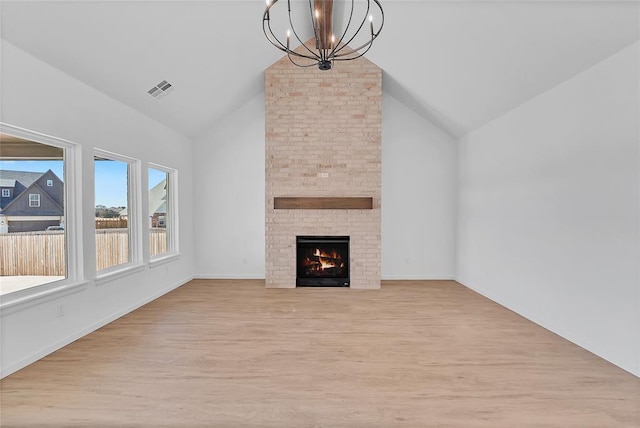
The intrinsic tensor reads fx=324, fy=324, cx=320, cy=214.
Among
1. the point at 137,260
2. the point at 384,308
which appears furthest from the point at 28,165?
the point at 384,308

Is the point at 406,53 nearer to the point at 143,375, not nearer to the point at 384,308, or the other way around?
the point at 384,308

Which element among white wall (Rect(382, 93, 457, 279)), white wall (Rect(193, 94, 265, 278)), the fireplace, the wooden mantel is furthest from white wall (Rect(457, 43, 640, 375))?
white wall (Rect(193, 94, 265, 278))

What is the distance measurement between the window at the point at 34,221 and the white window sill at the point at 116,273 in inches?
11.2

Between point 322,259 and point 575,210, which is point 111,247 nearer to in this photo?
point 322,259

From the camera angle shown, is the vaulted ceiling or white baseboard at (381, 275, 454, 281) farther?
white baseboard at (381, 275, 454, 281)

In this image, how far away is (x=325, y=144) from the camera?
5.50 metres

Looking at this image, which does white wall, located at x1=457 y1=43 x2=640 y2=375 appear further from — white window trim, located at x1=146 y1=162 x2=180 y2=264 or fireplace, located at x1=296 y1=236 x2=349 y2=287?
white window trim, located at x1=146 y1=162 x2=180 y2=264

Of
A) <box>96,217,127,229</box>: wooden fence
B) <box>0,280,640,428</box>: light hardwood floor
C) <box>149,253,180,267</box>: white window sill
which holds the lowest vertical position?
<box>0,280,640,428</box>: light hardwood floor

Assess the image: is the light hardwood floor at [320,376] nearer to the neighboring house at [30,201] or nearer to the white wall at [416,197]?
the neighboring house at [30,201]

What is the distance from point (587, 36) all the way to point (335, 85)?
136 inches

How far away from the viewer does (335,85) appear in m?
5.49

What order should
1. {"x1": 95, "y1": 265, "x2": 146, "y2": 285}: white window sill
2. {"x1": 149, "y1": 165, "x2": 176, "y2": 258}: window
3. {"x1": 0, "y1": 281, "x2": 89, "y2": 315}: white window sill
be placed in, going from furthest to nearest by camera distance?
{"x1": 149, "y1": 165, "x2": 176, "y2": 258}: window
{"x1": 95, "y1": 265, "x2": 146, "y2": 285}: white window sill
{"x1": 0, "y1": 281, "x2": 89, "y2": 315}: white window sill

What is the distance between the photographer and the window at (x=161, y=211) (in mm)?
5109

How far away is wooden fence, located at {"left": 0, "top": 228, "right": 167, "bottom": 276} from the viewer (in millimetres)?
2804
